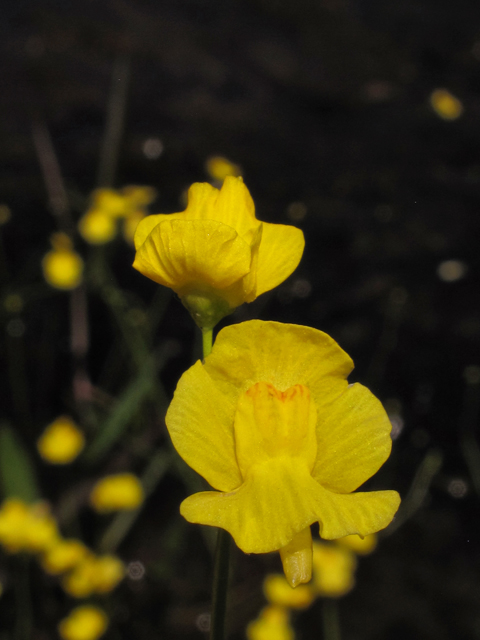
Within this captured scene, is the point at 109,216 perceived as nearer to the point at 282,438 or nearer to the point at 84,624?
the point at 84,624

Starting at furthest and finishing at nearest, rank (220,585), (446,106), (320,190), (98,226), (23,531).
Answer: (446,106) → (320,190) → (98,226) → (23,531) → (220,585)

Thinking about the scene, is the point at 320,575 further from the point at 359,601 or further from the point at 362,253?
the point at 362,253

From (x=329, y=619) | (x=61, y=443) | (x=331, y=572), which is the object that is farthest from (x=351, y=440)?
(x=61, y=443)

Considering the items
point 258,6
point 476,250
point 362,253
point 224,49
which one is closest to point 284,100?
point 224,49

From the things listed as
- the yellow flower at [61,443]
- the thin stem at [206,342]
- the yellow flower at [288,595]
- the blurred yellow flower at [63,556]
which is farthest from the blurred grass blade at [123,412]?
the thin stem at [206,342]

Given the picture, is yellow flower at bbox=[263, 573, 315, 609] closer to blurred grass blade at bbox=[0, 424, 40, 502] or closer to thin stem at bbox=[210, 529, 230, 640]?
blurred grass blade at bbox=[0, 424, 40, 502]

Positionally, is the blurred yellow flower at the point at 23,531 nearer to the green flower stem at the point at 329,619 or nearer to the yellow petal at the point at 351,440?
the green flower stem at the point at 329,619
